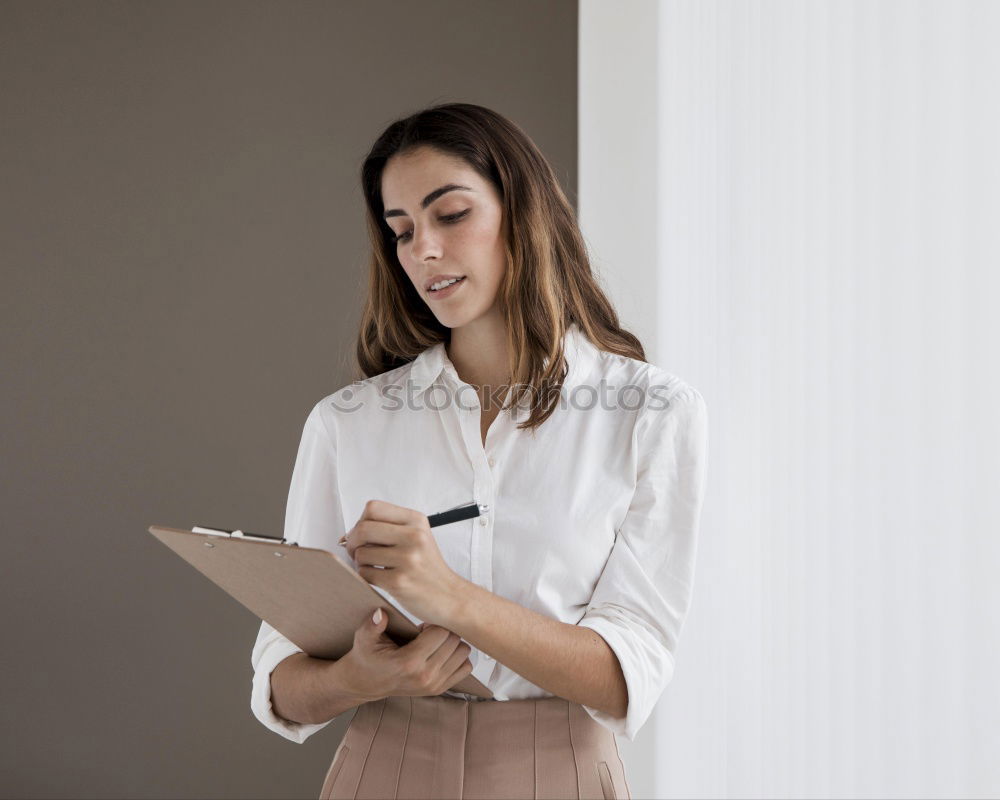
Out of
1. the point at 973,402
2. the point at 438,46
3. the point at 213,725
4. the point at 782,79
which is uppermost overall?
the point at 438,46

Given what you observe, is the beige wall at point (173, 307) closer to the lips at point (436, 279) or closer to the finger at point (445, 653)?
the lips at point (436, 279)

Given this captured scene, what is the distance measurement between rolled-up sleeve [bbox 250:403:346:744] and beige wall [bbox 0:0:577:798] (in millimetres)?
1044

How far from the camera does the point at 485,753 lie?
1.11 meters

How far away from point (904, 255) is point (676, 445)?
0.35 m

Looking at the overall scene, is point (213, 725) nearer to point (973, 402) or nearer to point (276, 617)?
point (276, 617)

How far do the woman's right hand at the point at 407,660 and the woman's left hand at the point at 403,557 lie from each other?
0.06m

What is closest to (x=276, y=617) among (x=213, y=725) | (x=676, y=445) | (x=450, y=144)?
(x=676, y=445)

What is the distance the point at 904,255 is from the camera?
113 cm

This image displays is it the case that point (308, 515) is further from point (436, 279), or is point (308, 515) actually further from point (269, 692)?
point (436, 279)

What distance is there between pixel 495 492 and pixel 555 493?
0.08 m

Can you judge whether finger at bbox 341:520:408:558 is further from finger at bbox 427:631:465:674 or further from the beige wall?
the beige wall

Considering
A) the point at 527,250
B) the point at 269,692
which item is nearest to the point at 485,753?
the point at 269,692

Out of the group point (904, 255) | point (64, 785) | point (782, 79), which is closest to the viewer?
point (904, 255)

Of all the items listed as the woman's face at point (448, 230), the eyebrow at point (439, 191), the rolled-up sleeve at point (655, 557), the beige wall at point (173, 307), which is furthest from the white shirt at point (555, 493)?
the beige wall at point (173, 307)
